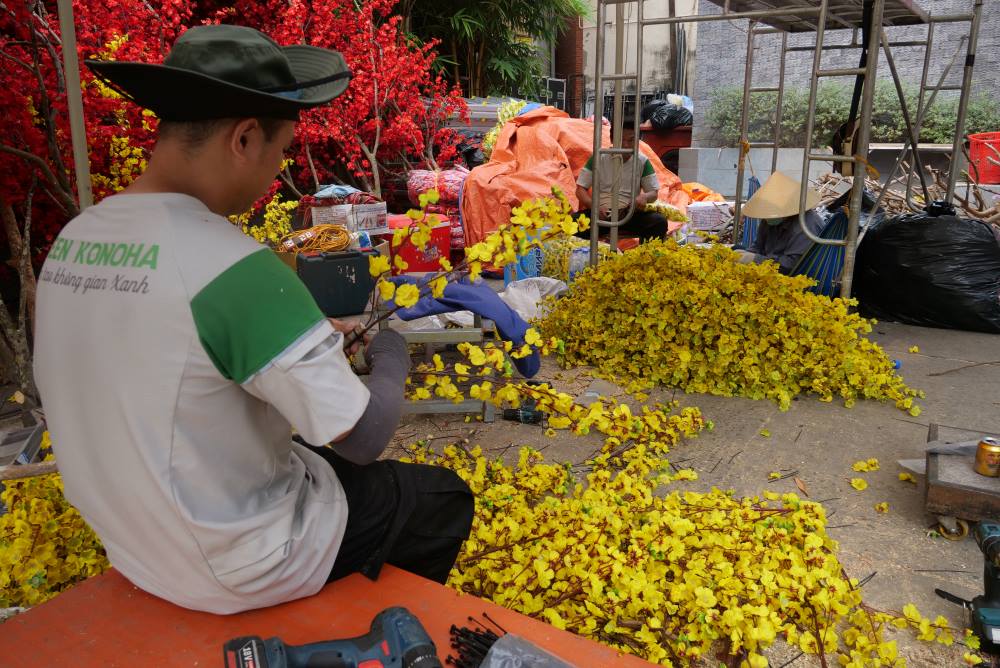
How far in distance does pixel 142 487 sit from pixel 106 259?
0.44m

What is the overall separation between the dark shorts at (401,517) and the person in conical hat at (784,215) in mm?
4805

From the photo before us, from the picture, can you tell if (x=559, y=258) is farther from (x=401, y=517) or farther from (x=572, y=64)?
(x=572, y=64)

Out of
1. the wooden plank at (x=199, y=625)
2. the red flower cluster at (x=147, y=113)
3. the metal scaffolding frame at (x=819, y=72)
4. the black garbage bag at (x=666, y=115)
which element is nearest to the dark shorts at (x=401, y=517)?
the wooden plank at (x=199, y=625)

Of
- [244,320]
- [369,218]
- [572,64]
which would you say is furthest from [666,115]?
[244,320]

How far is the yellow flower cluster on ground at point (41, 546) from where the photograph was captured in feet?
6.54

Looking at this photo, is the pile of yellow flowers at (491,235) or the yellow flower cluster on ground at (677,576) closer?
the yellow flower cluster on ground at (677,576)

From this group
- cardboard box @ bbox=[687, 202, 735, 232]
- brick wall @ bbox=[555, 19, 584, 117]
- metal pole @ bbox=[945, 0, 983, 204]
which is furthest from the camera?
brick wall @ bbox=[555, 19, 584, 117]

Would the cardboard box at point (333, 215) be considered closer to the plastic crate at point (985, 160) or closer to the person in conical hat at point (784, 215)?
the person in conical hat at point (784, 215)

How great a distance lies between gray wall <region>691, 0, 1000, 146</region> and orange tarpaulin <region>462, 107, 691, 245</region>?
5.16 metres

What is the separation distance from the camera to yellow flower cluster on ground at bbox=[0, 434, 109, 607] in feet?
6.54

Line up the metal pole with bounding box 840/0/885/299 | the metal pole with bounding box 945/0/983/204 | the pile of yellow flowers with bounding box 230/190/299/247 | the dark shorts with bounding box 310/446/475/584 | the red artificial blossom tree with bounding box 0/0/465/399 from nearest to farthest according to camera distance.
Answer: the dark shorts with bounding box 310/446/475/584
the red artificial blossom tree with bounding box 0/0/465/399
the metal pole with bounding box 840/0/885/299
the pile of yellow flowers with bounding box 230/190/299/247
the metal pole with bounding box 945/0/983/204

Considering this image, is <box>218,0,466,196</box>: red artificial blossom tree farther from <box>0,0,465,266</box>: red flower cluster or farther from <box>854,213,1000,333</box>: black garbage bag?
<box>854,213,1000,333</box>: black garbage bag

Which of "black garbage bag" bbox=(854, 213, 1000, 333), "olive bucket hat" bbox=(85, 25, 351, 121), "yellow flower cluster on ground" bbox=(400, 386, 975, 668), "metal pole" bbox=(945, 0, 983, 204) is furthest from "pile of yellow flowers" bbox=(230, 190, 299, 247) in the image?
"metal pole" bbox=(945, 0, 983, 204)

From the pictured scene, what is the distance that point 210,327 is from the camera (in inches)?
47.8
